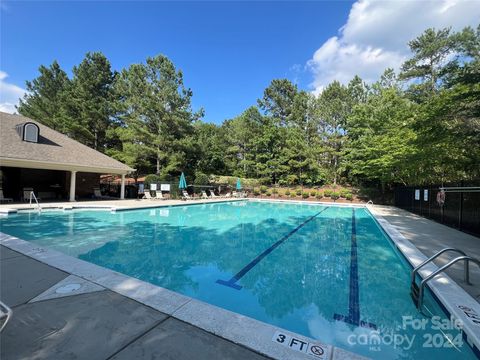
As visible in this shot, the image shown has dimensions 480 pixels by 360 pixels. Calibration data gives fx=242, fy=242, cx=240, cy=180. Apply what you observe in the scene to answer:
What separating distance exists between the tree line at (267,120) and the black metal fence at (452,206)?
67.2 inches

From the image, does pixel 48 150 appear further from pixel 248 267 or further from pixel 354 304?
pixel 354 304

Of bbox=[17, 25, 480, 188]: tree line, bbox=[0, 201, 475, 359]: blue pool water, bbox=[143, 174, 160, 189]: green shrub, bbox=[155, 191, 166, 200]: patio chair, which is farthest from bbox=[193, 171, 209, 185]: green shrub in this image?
bbox=[0, 201, 475, 359]: blue pool water

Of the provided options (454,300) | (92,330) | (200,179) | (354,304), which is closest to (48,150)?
(200,179)

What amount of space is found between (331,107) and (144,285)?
30.4 m

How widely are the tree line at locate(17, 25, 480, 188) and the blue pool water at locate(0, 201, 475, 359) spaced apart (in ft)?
25.9

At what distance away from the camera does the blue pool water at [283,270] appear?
3158 millimetres

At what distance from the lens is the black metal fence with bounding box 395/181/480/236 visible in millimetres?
7742

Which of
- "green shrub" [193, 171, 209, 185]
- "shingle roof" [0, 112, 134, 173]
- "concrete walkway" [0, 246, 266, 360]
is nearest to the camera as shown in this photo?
"concrete walkway" [0, 246, 266, 360]

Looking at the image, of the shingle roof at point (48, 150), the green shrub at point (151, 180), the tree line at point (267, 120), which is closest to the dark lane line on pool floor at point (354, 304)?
the tree line at point (267, 120)

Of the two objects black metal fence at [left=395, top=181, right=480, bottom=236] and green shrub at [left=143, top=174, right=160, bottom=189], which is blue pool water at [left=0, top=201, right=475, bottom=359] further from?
green shrub at [left=143, top=174, right=160, bottom=189]

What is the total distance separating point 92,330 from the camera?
2.44 meters

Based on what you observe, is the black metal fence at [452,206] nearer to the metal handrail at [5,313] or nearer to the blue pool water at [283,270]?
the blue pool water at [283,270]

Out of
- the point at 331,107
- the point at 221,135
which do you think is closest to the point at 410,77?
the point at 331,107

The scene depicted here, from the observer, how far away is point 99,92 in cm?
2669
